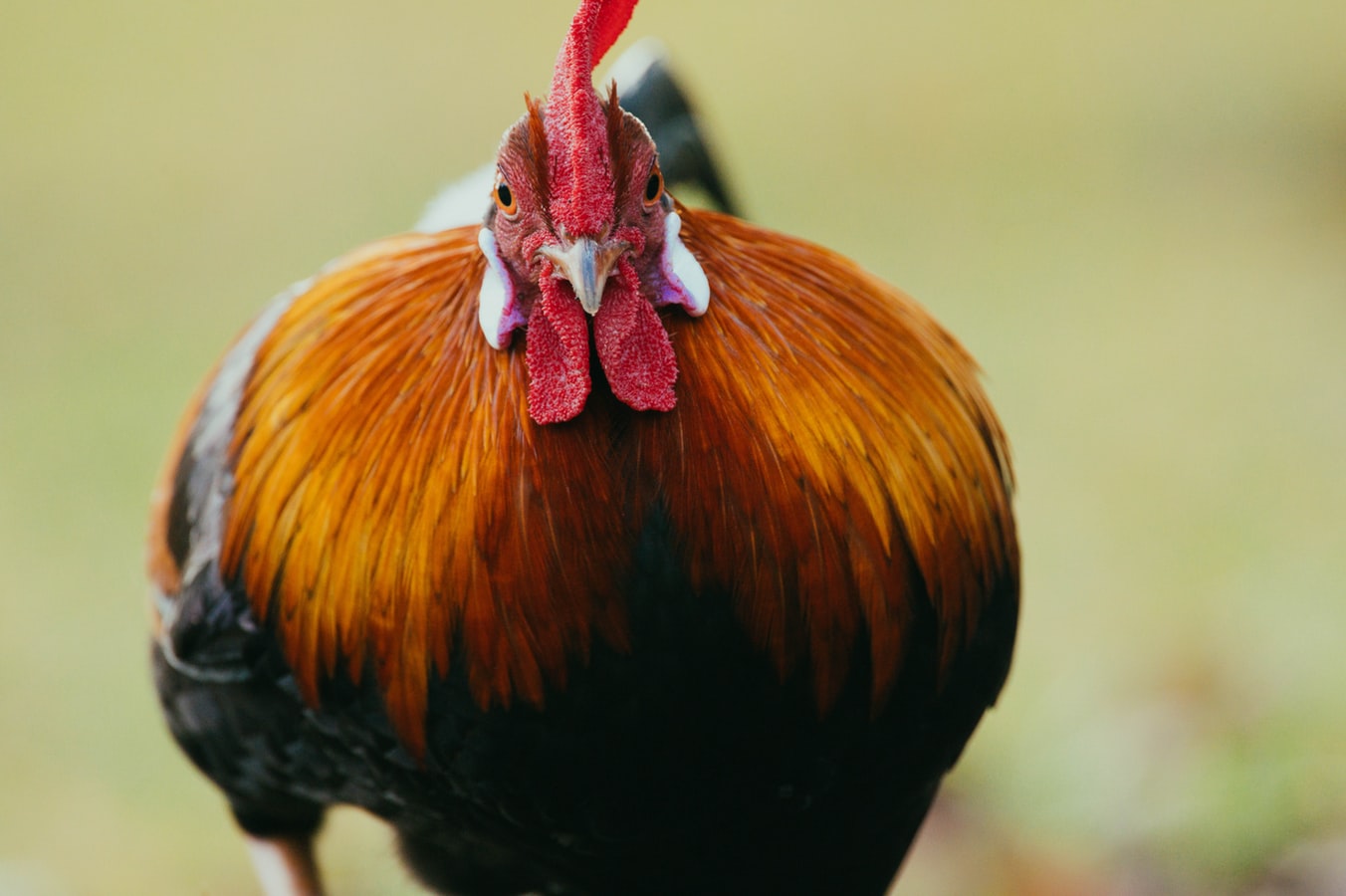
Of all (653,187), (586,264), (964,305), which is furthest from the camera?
(964,305)

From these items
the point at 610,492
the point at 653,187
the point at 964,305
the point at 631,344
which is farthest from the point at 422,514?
the point at 964,305

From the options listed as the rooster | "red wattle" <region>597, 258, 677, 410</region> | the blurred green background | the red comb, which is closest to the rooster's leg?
the rooster

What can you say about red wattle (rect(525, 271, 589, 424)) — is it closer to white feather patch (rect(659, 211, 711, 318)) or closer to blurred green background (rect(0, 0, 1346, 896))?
white feather patch (rect(659, 211, 711, 318))

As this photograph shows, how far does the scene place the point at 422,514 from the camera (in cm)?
177

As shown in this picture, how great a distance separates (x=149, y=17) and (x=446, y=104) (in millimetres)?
2017

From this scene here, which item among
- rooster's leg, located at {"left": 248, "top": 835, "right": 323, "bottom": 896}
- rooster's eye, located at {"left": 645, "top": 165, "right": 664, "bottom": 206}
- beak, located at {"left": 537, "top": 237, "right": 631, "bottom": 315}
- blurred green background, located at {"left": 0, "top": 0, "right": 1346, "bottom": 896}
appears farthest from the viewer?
blurred green background, located at {"left": 0, "top": 0, "right": 1346, "bottom": 896}

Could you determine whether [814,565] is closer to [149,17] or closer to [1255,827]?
[1255,827]

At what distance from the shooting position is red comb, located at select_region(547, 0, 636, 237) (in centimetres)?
159

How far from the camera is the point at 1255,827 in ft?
10.7

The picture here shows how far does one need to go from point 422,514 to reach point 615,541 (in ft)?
0.85

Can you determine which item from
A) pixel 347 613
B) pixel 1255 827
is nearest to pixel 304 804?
pixel 347 613

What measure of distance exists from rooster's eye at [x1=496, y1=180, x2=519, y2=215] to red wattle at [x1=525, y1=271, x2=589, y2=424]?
0.30 ft

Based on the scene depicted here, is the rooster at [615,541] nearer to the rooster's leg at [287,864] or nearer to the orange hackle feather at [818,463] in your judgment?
the orange hackle feather at [818,463]

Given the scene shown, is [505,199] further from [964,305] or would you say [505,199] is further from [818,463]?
[964,305]
